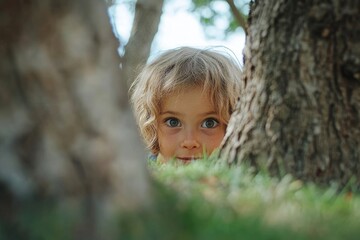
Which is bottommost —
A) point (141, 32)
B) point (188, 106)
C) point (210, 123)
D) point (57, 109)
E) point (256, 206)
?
point (210, 123)

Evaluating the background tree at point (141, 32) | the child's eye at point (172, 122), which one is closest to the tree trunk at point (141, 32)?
the background tree at point (141, 32)

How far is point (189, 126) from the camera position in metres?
4.77

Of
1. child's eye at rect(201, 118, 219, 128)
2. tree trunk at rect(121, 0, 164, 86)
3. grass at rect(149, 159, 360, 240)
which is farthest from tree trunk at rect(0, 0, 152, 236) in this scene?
tree trunk at rect(121, 0, 164, 86)

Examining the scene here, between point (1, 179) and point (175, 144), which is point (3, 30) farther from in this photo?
point (175, 144)

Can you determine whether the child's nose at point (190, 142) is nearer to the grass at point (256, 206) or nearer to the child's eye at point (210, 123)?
the child's eye at point (210, 123)

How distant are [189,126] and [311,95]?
2404mm

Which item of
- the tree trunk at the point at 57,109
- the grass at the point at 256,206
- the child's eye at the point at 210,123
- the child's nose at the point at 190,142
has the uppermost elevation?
the tree trunk at the point at 57,109

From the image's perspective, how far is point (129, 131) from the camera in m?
1.63

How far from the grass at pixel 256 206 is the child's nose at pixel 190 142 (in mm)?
2191

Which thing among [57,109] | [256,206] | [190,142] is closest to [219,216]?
[256,206]

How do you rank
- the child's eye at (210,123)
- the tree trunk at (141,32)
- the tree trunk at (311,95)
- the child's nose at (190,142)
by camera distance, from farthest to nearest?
the tree trunk at (141,32) < the child's eye at (210,123) < the child's nose at (190,142) < the tree trunk at (311,95)

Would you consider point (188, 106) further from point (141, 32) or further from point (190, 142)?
point (141, 32)

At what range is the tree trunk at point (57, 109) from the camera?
1.59 m

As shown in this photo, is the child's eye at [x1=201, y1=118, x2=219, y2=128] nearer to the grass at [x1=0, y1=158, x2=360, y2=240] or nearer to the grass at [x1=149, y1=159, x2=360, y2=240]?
the grass at [x1=149, y1=159, x2=360, y2=240]
